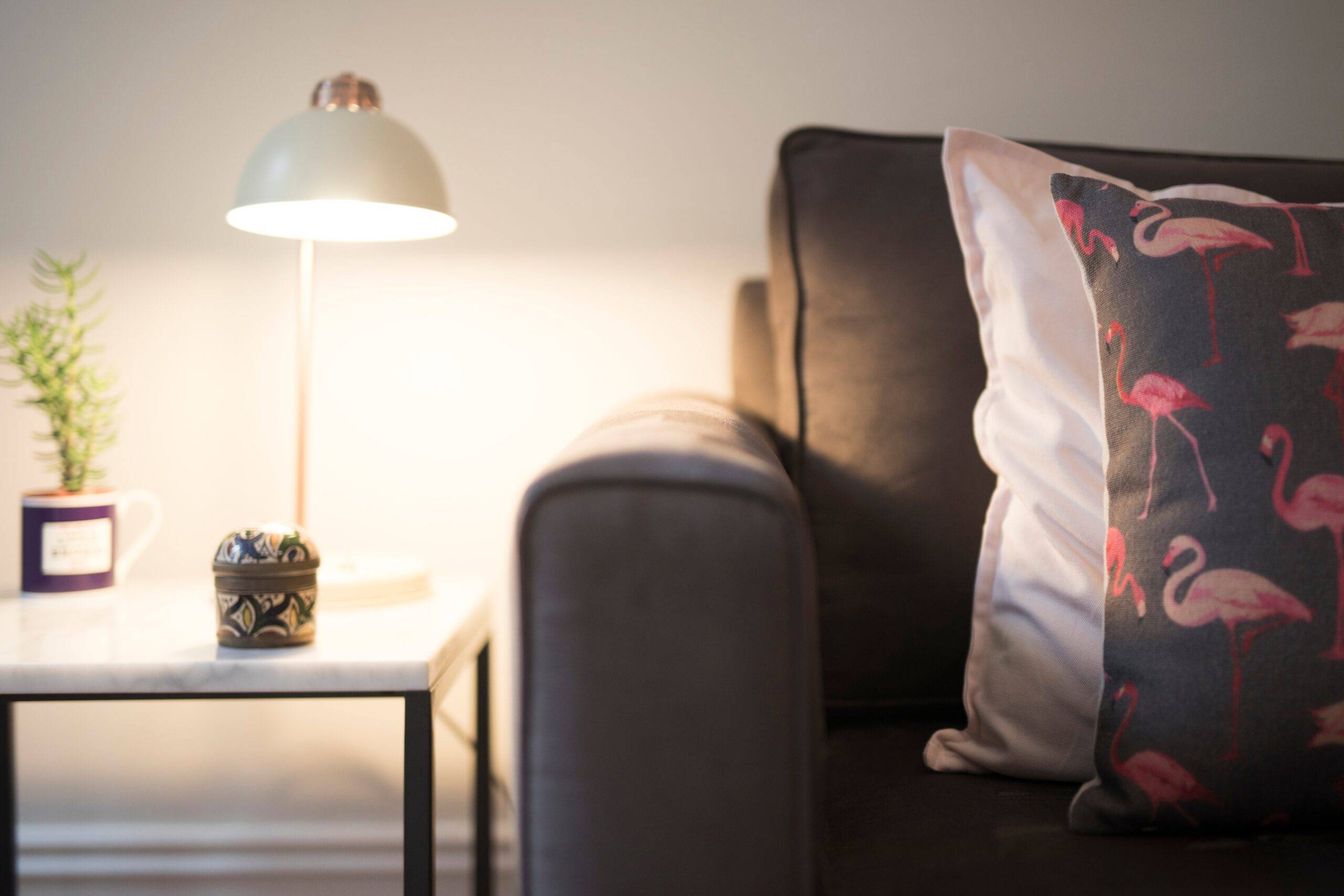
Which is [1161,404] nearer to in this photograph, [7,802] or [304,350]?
[304,350]

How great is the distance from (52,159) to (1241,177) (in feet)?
4.77

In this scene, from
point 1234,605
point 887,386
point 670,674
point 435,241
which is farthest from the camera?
point 435,241

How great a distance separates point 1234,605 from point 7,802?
135 centimetres

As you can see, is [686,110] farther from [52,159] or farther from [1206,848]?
[1206,848]

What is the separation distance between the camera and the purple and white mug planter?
99 centimetres

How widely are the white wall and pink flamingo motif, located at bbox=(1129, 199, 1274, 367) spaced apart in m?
0.67

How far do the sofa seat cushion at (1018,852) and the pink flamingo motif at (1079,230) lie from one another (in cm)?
39

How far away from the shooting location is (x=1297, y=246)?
64 centimetres

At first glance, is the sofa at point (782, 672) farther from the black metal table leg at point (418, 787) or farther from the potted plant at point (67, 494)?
the potted plant at point (67, 494)

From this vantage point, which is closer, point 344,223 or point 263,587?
point 263,587

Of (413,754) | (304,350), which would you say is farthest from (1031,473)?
(304,350)

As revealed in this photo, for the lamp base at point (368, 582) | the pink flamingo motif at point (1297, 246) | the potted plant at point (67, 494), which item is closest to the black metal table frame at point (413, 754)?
the lamp base at point (368, 582)

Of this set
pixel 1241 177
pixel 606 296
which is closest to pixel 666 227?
pixel 606 296

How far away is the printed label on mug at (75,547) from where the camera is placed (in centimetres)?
100
